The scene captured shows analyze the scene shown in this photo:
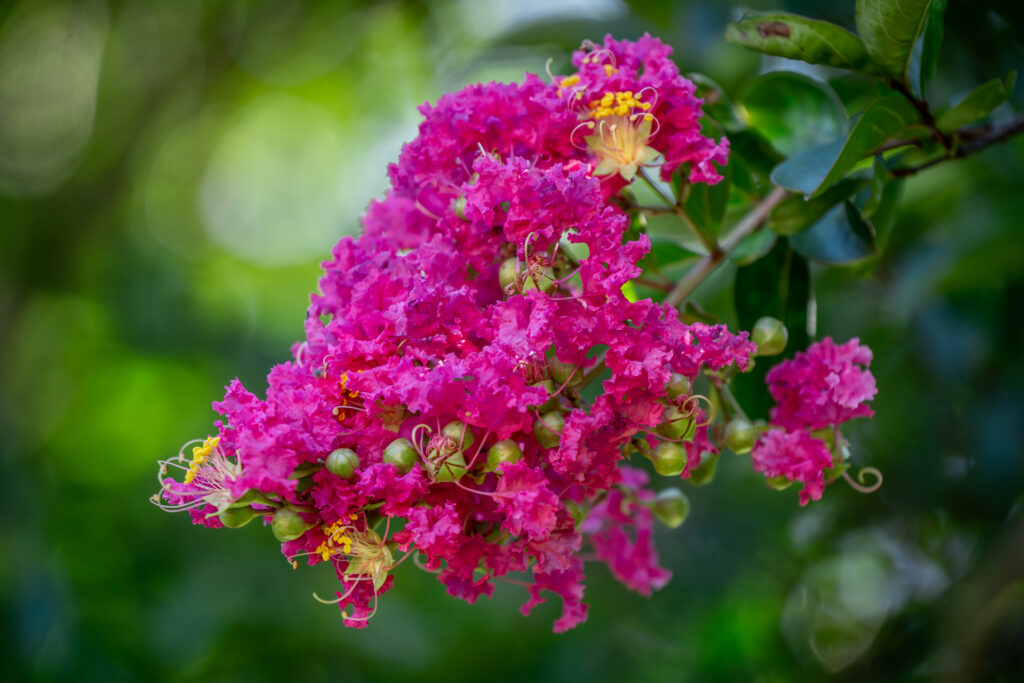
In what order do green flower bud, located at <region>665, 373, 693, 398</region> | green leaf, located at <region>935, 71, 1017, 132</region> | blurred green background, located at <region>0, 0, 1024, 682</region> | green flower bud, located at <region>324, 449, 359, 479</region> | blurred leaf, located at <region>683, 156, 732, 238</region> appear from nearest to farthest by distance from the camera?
green flower bud, located at <region>324, 449, 359, 479</region>, green flower bud, located at <region>665, 373, 693, 398</region>, green leaf, located at <region>935, 71, 1017, 132</region>, blurred leaf, located at <region>683, 156, 732, 238</region>, blurred green background, located at <region>0, 0, 1024, 682</region>

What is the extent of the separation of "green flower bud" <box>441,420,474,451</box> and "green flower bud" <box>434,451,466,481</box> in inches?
0.4

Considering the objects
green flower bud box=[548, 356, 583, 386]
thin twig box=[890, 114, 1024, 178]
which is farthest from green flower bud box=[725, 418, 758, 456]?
thin twig box=[890, 114, 1024, 178]

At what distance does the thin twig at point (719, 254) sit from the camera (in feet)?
3.88

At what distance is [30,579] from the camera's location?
3330 mm

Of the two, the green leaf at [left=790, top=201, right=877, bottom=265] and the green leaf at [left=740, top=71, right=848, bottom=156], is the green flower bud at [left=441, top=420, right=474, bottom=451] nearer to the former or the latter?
the green leaf at [left=790, top=201, right=877, bottom=265]

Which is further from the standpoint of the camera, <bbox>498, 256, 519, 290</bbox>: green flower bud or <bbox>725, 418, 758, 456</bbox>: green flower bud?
<bbox>725, 418, 758, 456</bbox>: green flower bud

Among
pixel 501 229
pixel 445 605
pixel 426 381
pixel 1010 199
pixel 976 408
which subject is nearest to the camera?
pixel 426 381

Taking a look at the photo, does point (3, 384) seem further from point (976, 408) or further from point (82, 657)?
point (976, 408)

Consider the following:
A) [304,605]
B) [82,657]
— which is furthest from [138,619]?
[304,605]

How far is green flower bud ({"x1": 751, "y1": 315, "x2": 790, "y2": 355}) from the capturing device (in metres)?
1.12

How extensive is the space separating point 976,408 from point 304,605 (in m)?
2.43

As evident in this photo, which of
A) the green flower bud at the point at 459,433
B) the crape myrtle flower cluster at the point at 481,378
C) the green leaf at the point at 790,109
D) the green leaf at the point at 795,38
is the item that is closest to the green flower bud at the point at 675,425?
the crape myrtle flower cluster at the point at 481,378

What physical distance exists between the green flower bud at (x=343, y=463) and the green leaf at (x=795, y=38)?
0.76 meters

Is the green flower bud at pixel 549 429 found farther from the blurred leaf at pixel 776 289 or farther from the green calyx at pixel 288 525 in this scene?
the blurred leaf at pixel 776 289
